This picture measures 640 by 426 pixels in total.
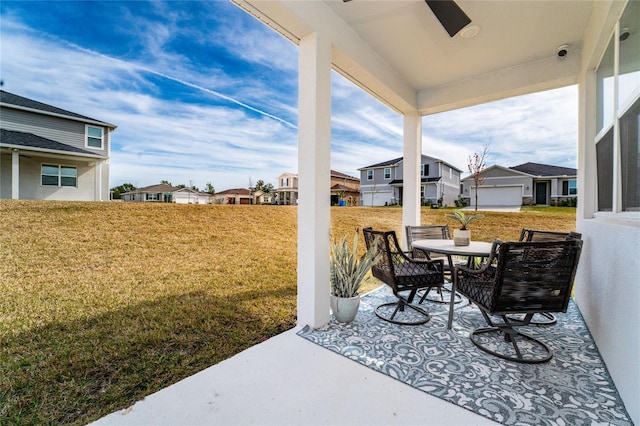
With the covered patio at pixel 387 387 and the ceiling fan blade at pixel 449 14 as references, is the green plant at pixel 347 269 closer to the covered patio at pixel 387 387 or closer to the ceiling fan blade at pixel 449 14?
the covered patio at pixel 387 387

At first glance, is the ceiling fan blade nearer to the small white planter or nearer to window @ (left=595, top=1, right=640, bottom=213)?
window @ (left=595, top=1, right=640, bottom=213)

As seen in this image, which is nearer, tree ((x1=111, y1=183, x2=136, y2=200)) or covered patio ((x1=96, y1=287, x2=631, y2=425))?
covered patio ((x1=96, y1=287, x2=631, y2=425))

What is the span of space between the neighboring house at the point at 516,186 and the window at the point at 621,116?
2.18m

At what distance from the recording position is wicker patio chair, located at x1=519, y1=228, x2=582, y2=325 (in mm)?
2701

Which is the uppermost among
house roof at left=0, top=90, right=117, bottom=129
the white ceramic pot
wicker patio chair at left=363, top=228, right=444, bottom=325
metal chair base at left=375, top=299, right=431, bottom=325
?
house roof at left=0, top=90, right=117, bottom=129

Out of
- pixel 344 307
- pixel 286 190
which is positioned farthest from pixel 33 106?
pixel 344 307

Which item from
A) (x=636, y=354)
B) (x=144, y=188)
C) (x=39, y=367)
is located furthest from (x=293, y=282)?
(x=636, y=354)

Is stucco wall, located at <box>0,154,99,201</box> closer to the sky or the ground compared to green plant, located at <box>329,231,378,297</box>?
closer to the sky

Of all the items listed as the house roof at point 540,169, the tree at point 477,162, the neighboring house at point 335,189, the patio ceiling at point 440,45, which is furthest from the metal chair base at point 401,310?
the house roof at point 540,169

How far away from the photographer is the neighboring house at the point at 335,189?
3915 mm

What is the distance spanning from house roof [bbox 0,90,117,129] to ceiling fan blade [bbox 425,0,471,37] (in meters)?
3.30

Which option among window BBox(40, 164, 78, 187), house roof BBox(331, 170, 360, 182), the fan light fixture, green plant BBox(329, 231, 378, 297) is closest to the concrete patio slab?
green plant BBox(329, 231, 378, 297)

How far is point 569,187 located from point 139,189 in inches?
225

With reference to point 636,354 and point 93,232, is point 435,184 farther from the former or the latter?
point 93,232
